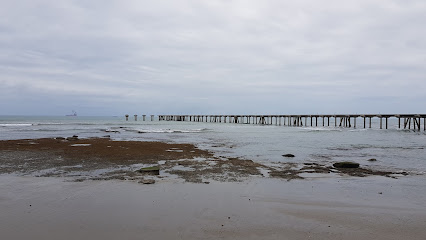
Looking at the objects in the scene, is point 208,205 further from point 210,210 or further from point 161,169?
point 161,169

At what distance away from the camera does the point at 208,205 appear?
6781mm

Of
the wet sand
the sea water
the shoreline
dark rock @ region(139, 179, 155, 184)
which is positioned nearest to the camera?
the wet sand

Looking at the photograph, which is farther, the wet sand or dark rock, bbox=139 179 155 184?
dark rock, bbox=139 179 155 184

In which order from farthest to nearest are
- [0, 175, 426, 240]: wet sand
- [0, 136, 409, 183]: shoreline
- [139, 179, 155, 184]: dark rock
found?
[0, 136, 409, 183]: shoreline, [139, 179, 155, 184]: dark rock, [0, 175, 426, 240]: wet sand

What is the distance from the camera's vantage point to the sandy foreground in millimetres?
5281

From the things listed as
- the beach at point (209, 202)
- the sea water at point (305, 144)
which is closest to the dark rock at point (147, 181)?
the beach at point (209, 202)

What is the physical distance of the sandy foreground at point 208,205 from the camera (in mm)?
5281

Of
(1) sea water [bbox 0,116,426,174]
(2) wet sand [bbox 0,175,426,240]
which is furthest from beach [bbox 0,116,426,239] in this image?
(1) sea water [bbox 0,116,426,174]

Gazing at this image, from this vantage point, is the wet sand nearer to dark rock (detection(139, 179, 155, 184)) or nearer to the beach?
the beach

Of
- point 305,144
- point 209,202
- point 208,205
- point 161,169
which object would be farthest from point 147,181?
point 305,144

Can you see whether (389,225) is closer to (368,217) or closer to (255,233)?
(368,217)

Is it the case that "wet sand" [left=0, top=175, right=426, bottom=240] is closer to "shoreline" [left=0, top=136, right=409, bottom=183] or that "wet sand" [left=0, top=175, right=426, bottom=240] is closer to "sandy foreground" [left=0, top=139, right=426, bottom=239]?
"sandy foreground" [left=0, top=139, right=426, bottom=239]

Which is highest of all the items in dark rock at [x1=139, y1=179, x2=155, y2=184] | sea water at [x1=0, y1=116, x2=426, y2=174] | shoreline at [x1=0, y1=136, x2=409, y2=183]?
dark rock at [x1=139, y1=179, x2=155, y2=184]

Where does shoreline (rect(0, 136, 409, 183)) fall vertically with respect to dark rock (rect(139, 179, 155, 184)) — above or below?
below
